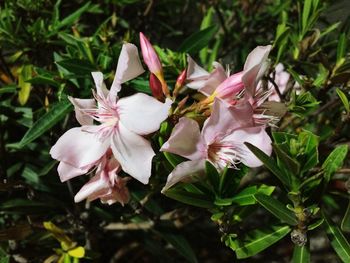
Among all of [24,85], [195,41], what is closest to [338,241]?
[195,41]

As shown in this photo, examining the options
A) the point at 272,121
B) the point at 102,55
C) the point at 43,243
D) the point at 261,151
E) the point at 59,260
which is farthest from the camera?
the point at 43,243

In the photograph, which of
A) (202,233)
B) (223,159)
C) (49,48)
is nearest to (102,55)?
(49,48)

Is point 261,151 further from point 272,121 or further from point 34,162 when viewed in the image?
point 34,162

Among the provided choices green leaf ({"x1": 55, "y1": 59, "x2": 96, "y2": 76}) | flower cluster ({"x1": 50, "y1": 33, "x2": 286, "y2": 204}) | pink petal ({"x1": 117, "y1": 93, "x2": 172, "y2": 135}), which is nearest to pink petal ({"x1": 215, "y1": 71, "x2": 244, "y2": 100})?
flower cluster ({"x1": 50, "y1": 33, "x2": 286, "y2": 204})

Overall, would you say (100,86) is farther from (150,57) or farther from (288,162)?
(288,162)

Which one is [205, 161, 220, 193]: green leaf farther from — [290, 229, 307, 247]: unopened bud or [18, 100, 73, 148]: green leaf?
[18, 100, 73, 148]: green leaf

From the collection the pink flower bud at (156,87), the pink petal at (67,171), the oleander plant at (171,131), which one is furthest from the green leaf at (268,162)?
the pink petal at (67,171)

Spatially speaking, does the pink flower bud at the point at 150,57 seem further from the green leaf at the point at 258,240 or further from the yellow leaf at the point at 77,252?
the yellow leaf at the point at 77,252
